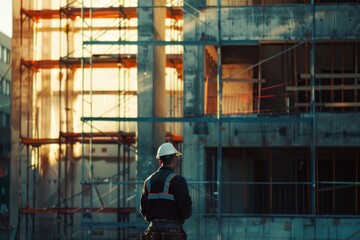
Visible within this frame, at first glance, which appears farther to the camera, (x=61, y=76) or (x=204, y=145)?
(x=61, y=76)

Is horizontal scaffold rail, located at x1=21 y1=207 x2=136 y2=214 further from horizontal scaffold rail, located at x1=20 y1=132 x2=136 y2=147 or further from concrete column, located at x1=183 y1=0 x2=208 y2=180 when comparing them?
concrete column, located at x1=183 y1=0 x2=208 y2=180

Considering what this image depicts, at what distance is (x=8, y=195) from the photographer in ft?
90.2

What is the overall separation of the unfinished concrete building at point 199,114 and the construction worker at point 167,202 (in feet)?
41.5

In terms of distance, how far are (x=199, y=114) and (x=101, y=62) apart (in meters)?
4.08

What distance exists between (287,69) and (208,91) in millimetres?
2319

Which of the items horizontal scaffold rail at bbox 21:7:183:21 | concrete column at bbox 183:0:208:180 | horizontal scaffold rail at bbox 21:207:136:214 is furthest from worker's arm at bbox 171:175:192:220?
horizontal scaffold rail at bbox 21:7:183:21

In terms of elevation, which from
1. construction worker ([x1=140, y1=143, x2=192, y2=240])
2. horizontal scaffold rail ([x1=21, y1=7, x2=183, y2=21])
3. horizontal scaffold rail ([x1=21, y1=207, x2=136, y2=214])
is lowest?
horizontal scaffold rail ([x1=21, y1=207, x2=136, y2=214])

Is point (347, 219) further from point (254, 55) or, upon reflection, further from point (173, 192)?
point (173, 192)

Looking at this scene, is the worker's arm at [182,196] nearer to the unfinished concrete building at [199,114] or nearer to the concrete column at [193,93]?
the unfinished concrete building at [199,114]

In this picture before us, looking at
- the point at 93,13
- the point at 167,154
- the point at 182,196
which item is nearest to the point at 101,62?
the point at 93,13

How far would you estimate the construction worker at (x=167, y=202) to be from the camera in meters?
10.0

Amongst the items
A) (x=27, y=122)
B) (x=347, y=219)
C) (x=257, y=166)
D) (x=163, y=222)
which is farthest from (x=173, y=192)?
(x=27, y=122)

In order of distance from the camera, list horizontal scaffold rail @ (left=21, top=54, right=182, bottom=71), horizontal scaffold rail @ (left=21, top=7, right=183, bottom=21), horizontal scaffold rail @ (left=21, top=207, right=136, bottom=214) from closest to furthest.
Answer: horizontal scaffold rail @ (left=21, top=207, right=136, bottom=214) → horizontal scaffold rail @ (left=21, top=7, right=183, bottom=21) → horizontal scaffold rail @ (left=21, top=54, right=182, bottom=71)

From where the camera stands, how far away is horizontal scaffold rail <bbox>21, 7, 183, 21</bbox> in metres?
27.8
